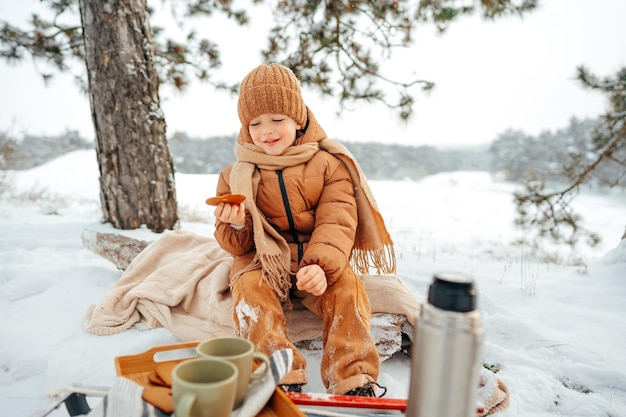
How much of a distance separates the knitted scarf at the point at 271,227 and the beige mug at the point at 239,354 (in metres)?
0.92

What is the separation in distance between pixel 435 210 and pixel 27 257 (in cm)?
1223

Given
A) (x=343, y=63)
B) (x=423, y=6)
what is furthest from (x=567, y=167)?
(x=343, y=63)

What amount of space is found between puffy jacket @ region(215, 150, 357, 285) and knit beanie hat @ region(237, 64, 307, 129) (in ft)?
0.96

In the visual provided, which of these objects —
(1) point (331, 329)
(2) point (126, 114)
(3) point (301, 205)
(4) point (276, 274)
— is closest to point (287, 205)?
(3) point (301, 205)

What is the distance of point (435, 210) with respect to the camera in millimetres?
13516

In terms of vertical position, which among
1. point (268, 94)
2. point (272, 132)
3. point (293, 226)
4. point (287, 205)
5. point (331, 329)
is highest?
point (268, 94)

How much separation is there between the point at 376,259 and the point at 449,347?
1457mm

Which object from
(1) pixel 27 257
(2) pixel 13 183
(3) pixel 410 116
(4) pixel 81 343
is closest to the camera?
(4) pixel 81 343

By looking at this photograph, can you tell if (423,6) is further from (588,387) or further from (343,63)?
(588,387)

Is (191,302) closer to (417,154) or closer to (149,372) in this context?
(149,372)

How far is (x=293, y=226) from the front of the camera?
6.87 ft

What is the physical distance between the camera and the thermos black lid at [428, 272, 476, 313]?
29.0 inches

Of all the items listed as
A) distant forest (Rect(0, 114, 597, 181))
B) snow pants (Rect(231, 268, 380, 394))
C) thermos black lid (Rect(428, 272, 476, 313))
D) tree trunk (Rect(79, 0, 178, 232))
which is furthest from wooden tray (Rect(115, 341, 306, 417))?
distant forest (Rect(0, 114, 597, 181))

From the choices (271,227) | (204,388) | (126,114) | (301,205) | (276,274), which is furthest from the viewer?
(126,114)
